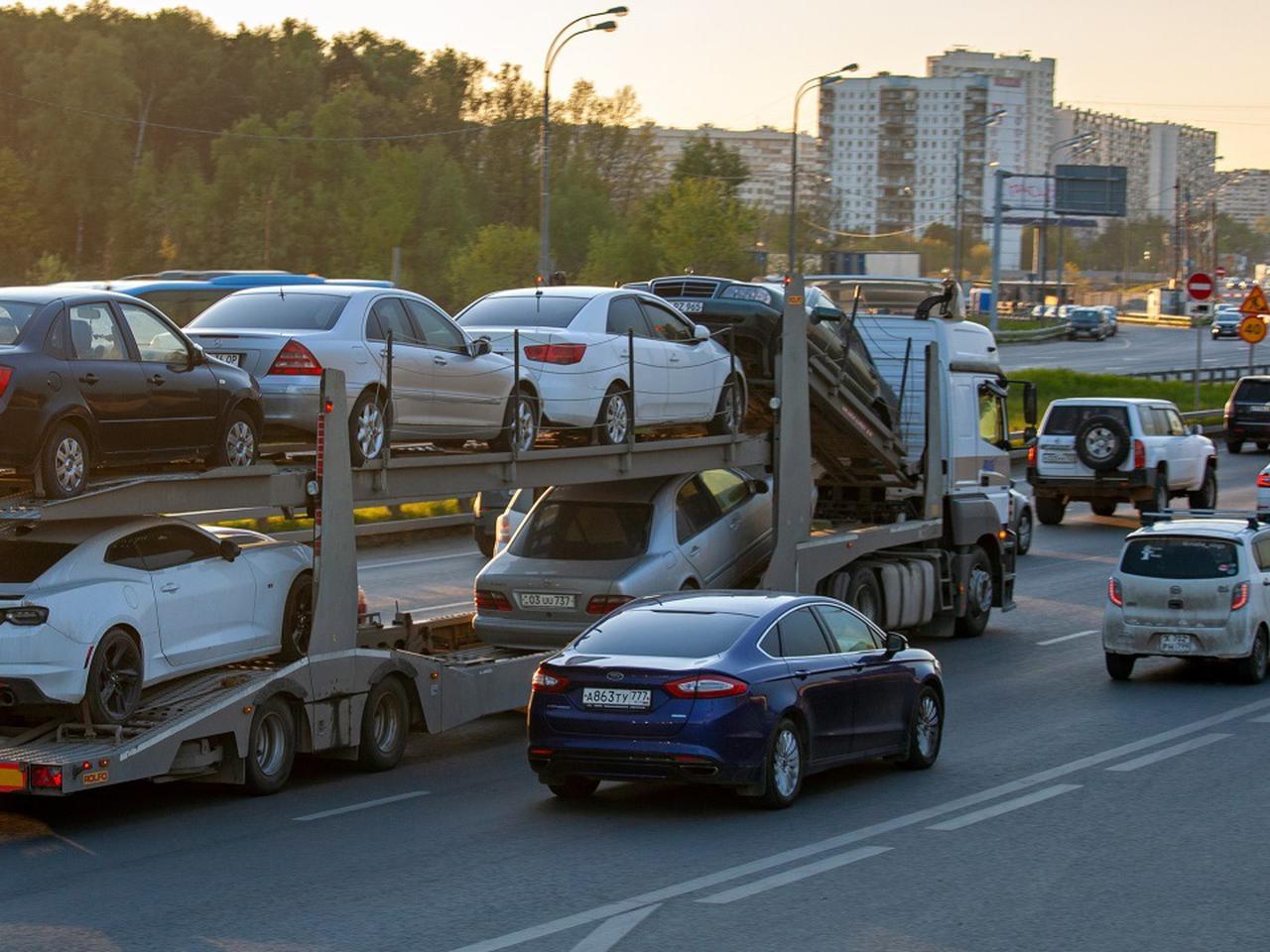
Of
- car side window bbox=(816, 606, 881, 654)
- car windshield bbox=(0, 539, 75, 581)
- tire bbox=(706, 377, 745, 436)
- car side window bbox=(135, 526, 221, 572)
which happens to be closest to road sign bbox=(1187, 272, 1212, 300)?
tire bbox=(706, 377, 745, 436)

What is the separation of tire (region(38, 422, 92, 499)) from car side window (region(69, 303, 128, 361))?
493mm

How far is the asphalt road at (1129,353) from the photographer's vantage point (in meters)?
75.4

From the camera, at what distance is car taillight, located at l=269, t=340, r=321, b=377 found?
13.0 metres

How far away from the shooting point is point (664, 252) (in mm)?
88125

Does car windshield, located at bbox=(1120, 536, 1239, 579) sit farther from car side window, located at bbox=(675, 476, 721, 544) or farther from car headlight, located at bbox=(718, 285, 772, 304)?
car side window, located at bbox=(675, 476, 721, 544)

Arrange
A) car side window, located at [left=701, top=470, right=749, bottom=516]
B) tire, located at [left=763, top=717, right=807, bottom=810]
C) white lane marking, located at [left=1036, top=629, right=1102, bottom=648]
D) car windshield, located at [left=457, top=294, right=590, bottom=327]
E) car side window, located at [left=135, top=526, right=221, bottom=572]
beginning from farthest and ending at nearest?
white lane marking, located at [left=1036, top=629, right=1102, bottom=648]
car side window, located at [left=701, top=470, right=749, bottom=516]
car windshield, located at [left=457, top=294, right=590, bottom=327]
tire, located at [left=763, top=717, right=807, bottom=810]
car side window, located at [left=135, top=526, right=221, bottom=572]

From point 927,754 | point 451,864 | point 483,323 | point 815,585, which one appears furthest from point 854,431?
point 451,864

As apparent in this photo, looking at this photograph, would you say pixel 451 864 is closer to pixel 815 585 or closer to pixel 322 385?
pixel 322 385

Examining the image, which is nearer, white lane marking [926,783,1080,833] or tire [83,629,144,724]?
tire [83,629,144,724]

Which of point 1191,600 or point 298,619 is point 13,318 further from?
point 1191,600

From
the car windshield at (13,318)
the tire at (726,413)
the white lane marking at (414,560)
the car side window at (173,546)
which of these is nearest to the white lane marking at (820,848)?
the car side window at (173,546)

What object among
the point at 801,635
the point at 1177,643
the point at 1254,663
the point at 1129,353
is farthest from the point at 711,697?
the point at 1129,353

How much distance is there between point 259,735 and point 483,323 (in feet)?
17.2

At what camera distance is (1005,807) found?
1236 cm
